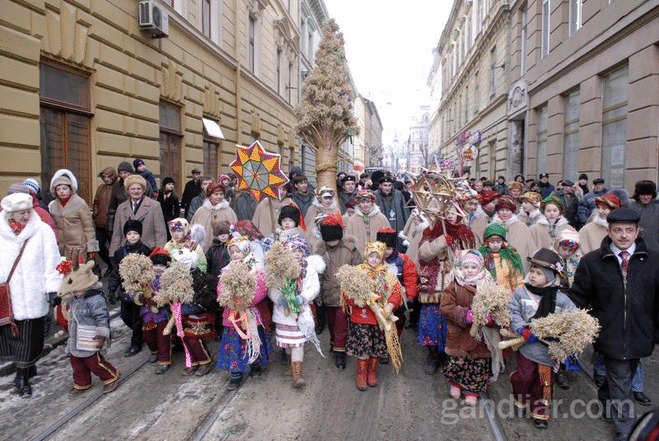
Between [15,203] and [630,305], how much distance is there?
16.7 ft

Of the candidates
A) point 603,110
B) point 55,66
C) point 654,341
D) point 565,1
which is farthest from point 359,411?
point 565,1

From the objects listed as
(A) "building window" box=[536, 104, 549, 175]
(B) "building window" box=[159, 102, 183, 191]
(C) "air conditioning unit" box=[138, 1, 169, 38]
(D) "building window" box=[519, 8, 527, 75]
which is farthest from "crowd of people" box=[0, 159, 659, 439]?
(D) "building window" box=[519, 8, 527, 75]

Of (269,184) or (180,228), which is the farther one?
(269,184)

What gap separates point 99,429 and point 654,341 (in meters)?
4.27

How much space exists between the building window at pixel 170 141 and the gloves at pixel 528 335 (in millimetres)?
9864

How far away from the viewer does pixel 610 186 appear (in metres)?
10.8

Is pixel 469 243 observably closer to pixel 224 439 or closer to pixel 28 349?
pixel 224 439

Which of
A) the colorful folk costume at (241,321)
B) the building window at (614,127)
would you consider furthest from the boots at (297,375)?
the building window at (614,127)

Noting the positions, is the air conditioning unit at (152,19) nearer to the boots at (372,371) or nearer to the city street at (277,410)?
the city street at (277,410)

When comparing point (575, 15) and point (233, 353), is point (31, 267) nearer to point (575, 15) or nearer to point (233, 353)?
point (233, 353)

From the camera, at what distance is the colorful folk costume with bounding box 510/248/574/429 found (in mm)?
3623

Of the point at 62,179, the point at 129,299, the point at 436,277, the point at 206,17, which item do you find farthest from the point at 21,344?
the point at 206,17

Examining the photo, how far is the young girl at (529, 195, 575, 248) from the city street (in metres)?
1.78

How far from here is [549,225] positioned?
6.05 meters
